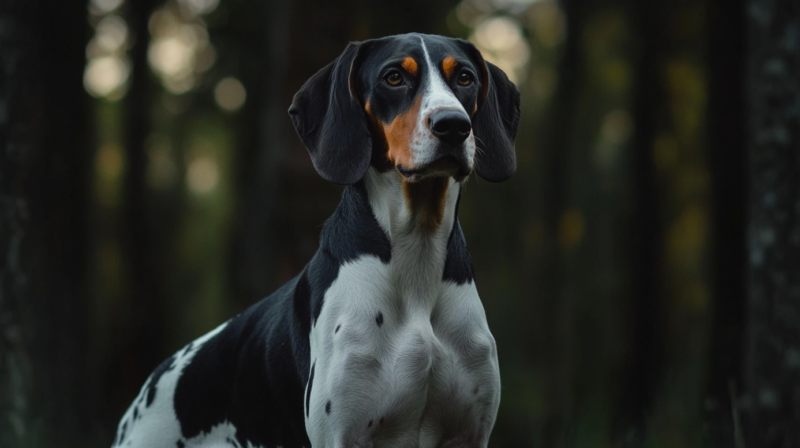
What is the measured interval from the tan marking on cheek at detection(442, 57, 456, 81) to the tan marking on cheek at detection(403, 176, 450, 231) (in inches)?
18.8

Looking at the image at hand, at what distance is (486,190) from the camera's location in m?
15.8

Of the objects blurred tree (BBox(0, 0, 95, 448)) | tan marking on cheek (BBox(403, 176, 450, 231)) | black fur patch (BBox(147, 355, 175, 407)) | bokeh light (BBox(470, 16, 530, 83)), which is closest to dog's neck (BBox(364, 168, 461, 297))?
tan marking on cheek (BBox(403, 176, 450, 231))

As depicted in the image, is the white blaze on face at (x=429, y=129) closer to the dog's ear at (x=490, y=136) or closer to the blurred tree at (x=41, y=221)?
the dog's ear at (x=490, y=136)

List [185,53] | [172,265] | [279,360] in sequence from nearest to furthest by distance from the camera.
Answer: [279,360] < [172,265] < [185,53]

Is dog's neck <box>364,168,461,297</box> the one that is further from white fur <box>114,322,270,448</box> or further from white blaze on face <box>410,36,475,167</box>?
white fur <box>114,322,270,448</box>

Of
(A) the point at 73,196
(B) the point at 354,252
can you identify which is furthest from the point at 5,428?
(B) the point at 354,252

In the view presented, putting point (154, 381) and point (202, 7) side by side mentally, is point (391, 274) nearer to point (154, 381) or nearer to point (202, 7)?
point (154, 381)

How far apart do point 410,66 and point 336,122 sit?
44 cm

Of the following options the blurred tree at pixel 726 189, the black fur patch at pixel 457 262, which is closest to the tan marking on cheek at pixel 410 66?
the black fur patch at pixel 457 262

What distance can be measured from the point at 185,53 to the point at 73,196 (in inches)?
387

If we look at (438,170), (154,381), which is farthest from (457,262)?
(154,381)

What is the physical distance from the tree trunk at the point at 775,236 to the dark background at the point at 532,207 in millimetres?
14

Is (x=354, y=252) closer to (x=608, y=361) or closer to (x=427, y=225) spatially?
(x=427, y=225)

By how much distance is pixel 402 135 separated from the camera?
→ 11.9 ft
